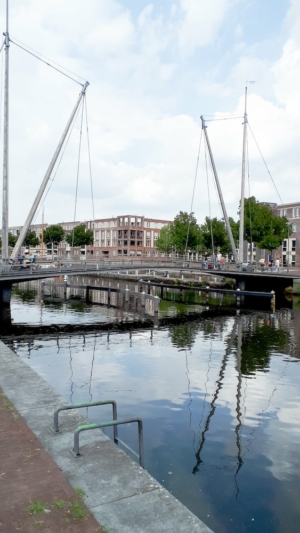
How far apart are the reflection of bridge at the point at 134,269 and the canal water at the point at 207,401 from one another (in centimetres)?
1081

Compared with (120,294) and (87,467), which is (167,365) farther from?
(120,294)

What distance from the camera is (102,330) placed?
97.3 feet

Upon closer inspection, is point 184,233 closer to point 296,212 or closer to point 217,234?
point 217,234

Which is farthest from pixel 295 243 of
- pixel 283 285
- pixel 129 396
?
pixel 129 396

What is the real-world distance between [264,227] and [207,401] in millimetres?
58539

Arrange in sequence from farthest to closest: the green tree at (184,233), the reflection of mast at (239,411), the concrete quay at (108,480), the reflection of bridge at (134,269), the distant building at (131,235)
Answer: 1. the distant building at (131,235)
2. the green tree at (184,233)
3. the reflection of bridge at (134,269)
4. the reflection of mast at (239,411)
5. the concrete quay at (108,480)

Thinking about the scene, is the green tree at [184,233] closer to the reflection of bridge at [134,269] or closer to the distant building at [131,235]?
the reflection of bridge at [134,269]

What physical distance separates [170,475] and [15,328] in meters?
22.3

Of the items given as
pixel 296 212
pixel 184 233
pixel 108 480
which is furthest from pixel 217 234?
pixel 108 480

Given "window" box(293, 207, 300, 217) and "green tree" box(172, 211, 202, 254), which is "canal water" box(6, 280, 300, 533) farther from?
"window" box(293, 207, 300, 217)

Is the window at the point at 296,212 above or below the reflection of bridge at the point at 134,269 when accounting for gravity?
above

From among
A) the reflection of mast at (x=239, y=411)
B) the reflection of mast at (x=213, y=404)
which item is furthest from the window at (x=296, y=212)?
the reflection of mast at (x=239, y=411)

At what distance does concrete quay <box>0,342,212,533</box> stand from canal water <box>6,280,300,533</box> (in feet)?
A: 6.44

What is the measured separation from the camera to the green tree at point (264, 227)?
69.2 m
